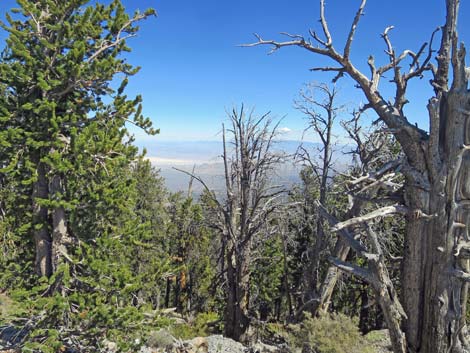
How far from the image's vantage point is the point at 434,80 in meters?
5.65

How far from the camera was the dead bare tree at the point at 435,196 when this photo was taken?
5266 millimetres

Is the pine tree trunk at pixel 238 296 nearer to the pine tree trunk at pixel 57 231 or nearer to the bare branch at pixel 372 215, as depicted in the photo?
the pine tree trunk at pixel 57 231

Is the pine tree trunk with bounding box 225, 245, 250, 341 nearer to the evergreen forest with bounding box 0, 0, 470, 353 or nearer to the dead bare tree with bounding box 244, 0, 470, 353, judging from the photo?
the evergreen forest with bounding box 0, 0, 470, 353

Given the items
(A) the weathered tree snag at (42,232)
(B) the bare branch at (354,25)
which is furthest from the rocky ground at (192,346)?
(B) the bare branch at (354,25)

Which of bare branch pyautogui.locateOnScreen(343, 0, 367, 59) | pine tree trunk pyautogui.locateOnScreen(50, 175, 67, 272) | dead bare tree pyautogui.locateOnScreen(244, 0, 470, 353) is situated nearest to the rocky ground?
pine tree trunk pyautogui.locateOnScreen(50, 175, 67, 272)

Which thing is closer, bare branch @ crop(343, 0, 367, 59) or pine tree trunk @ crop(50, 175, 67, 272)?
bare branch @ crop(343, 0, 367, 59)

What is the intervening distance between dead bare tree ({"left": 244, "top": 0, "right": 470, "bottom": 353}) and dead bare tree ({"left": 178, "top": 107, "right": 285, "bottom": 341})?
504 centimetres

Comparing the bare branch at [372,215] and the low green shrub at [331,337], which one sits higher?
the bare branch at [372,215]

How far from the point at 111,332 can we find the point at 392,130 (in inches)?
264

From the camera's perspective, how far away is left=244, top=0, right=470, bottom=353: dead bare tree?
17.3ft

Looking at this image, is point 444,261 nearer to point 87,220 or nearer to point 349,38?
point 349,38

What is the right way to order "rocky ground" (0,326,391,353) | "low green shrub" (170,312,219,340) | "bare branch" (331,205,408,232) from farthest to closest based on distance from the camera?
1. "low green shrub" (170,312,219,340)
2. "rocky ground" (0,326,391,353)
3. "bare branch" (331,205,408,232)

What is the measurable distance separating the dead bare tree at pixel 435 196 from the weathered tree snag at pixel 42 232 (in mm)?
5823

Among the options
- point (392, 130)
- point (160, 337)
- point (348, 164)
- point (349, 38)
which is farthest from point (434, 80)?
point (160, 337)
